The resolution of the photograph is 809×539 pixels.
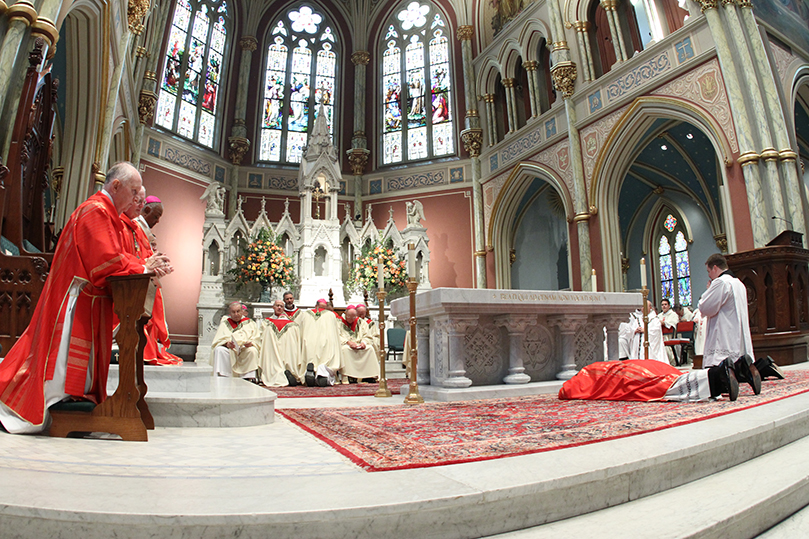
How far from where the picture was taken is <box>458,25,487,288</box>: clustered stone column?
14.4 meters

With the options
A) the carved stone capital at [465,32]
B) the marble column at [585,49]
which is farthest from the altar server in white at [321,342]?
the carved stone capital at [465,32]

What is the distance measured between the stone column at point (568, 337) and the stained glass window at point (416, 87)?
1047cm

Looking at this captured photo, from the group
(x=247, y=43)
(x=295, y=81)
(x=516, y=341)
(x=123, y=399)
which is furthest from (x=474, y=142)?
(x=123, y=399)

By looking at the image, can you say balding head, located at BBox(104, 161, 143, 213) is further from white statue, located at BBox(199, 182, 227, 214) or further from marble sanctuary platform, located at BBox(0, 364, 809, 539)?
white statue, located at BBox(199, 182, 227, 214)

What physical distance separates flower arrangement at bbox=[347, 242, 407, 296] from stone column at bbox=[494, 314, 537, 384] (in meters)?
6.28

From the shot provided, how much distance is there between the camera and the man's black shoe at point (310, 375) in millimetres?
7664

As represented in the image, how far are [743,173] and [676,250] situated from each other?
8.48 metres

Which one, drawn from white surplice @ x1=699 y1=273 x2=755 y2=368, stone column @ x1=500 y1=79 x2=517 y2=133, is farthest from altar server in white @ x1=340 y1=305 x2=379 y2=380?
stone column @ x1=500 y1=79 x2=517 y2=133

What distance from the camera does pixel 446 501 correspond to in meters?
1.50

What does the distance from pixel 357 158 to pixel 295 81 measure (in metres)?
3.29

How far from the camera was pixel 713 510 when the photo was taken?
180cm

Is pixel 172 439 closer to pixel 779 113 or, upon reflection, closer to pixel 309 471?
pixel 309 471

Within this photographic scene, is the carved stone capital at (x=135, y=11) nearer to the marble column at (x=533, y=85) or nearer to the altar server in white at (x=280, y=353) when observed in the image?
the altar server in white at (x=280, y=353)

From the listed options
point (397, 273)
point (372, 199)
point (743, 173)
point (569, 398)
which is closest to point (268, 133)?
point (372, 199)
